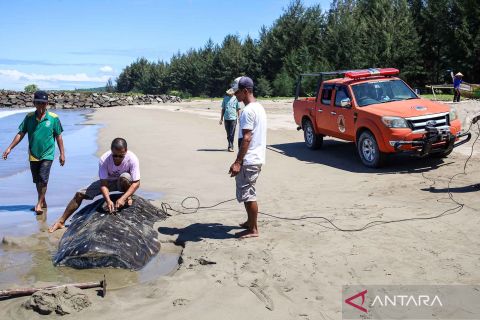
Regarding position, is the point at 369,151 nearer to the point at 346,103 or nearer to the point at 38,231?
the point at 346,103

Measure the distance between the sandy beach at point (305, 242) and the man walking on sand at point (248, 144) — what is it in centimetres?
66

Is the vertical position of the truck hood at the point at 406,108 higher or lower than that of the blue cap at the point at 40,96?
lower

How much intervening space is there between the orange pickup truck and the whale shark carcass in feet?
18.9

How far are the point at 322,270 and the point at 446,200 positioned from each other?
3588 millimetres

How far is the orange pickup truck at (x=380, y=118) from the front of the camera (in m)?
10.0

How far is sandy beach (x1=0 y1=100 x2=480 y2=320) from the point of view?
4473 mm

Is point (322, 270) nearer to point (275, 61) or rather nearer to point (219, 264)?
point (219, 264)

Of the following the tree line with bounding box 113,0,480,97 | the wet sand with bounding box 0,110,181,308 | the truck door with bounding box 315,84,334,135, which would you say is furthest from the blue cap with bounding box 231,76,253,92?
the tree line with bounding box 113,0,480,97

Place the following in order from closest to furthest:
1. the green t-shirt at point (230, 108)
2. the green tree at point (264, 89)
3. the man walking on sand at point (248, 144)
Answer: the man walking on sand at point (248, 144)
the green t-shirt at point (230, 108)
the green tree at point (264, 89)

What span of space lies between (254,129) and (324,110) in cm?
718

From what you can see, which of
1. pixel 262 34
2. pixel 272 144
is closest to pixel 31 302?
pixel 272 144

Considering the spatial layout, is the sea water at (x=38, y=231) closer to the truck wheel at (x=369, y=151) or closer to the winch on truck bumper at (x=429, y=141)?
the truck wheel at (x=369, y=151)

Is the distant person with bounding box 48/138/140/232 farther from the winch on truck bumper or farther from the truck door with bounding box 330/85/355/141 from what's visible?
the truck door with bounding box 330/85/355/141

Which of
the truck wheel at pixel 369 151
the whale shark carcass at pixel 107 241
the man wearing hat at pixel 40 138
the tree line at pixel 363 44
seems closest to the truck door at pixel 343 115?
the truck wheel at pixel 369 151
